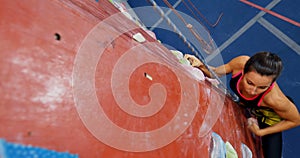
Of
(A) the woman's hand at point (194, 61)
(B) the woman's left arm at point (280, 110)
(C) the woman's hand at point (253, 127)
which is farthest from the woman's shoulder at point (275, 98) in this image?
(A) the woman's hand at point (194, 61)

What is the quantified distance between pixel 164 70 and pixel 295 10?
1641 mm

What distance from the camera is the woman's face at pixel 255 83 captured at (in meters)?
1.08

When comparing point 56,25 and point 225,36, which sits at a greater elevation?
point 225,36

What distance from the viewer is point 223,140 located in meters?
0.92

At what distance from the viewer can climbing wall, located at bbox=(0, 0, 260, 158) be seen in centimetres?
41

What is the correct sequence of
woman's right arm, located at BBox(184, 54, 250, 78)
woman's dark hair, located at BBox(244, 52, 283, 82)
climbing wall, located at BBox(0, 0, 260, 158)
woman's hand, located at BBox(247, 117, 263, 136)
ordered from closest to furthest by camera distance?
1. climbing wall, located at BBox(0, 0, 260, 158)
2. woman's dark hair, located at BBox(244, 52, 283, 82)
3. woman's hand, located at BBox(247, 117, 263, 136)
4. woman's right arm, located at BBox(184, 54, 250, 78)

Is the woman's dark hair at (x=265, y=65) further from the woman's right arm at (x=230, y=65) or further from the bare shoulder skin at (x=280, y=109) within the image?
the woman's right arm at (x=230, y=65)

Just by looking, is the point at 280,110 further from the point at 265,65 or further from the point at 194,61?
the point at 194,61

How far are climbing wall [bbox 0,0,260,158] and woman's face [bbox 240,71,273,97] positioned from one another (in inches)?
15.3

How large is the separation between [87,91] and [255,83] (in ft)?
2.73

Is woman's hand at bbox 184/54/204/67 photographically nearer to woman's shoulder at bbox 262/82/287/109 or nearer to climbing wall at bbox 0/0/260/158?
woman's shoulder at bbox 262/82/287/109

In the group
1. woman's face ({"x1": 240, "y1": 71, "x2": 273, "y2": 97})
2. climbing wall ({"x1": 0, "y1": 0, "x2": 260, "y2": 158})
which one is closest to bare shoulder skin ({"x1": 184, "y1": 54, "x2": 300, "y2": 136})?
woman's face ({"x1": 240, "y1": 71, "x2": 273, "y2": 97})

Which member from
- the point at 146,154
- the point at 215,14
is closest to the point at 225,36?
the point at 215,14

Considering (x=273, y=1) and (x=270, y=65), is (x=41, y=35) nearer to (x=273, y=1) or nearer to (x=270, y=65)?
(x=270, y=65)
